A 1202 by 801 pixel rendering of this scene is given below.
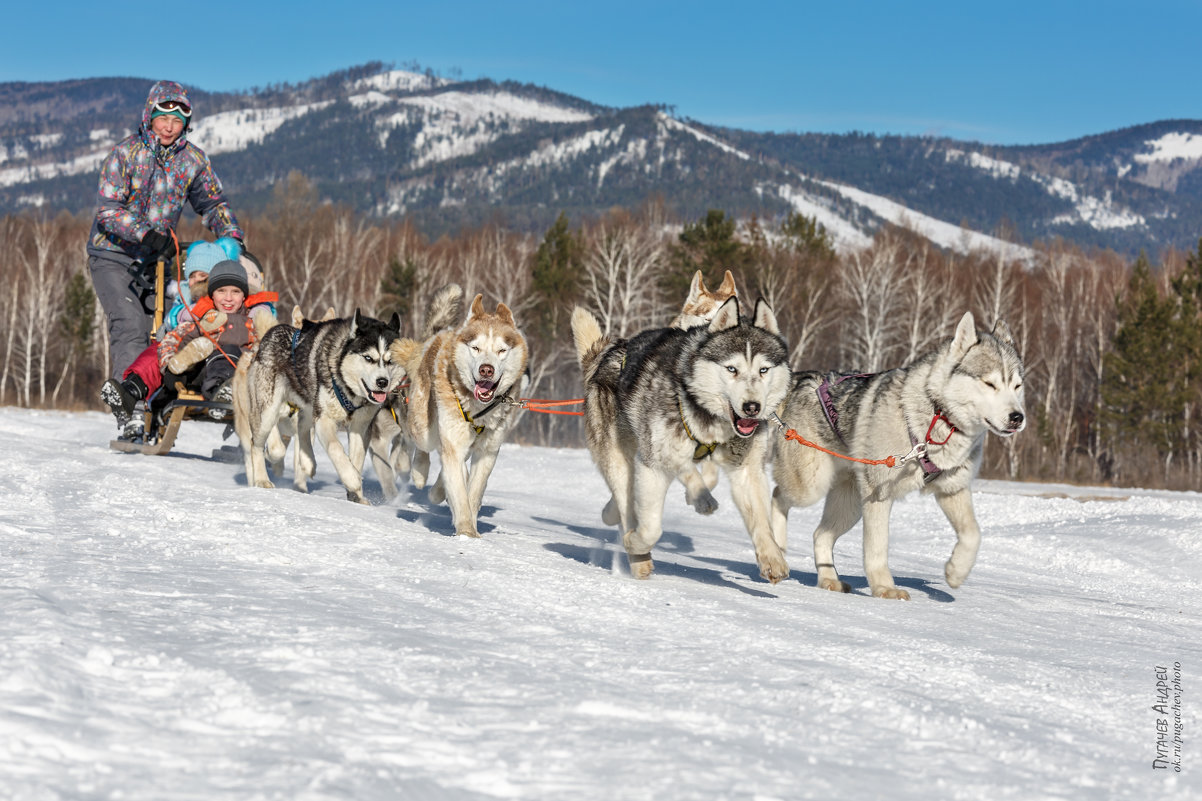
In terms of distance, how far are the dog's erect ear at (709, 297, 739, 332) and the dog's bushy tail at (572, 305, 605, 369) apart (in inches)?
51.8

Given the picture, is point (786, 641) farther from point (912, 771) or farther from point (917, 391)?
point (917, 391)

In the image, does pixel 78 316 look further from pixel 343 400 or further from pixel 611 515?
pixel 611 515

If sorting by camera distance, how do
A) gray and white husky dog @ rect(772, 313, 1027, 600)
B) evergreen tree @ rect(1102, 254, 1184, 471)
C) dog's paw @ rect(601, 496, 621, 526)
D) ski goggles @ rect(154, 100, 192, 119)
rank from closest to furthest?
gray and white husky dog @ rect(772, 313, 1027, 600)
dog's paw @ rect(601, 496, 621, 526)
ski goggles @ rect(154, 100, 192, 119)
evergreen tree @ rect(1102, 254, 1184, 471)

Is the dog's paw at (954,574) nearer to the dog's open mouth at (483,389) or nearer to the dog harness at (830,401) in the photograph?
the dog harness at (830,401)

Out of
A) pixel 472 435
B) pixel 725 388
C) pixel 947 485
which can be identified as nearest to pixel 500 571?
pixel 725 388

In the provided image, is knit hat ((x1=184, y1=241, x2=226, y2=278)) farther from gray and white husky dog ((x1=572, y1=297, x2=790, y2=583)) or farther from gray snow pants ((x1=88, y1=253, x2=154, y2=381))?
gray and white husky dog ((x1=572, y1=297, x2=790, y2=583))

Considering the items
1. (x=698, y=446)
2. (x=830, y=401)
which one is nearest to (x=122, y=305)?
(x=698, y=446)

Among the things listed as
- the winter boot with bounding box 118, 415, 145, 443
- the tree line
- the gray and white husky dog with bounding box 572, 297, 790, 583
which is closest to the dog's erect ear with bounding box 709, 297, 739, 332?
the gray and white husky dog with bounding box 572, 297, 790, 583

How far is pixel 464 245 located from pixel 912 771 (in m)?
65.8

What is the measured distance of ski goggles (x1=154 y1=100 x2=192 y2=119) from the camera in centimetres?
782

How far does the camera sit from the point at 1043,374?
4566cm

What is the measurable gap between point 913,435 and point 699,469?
148cm

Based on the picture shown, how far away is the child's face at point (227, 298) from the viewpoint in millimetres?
8289

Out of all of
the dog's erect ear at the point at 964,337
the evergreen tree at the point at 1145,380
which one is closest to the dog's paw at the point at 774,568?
the dog's erect ear at the point at 964,337
